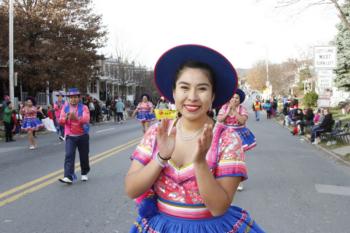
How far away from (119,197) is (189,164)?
17.6 ft

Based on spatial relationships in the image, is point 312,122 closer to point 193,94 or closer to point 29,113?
point 29,113

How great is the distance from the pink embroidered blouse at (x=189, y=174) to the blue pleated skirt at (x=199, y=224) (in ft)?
0.11

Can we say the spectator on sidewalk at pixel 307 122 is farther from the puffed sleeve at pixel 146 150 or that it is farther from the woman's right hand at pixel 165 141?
the woman's right hand at pixel 165 141

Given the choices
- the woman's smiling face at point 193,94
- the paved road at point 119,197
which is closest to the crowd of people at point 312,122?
the paved road at point 119,197

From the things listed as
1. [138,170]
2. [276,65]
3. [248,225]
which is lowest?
[248,225]

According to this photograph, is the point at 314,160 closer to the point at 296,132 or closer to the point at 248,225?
the point at 296,132

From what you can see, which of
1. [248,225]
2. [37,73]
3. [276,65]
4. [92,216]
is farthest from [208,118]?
[276,65]

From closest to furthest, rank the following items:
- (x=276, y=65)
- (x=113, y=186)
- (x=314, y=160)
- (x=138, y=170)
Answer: (x=138, y=170), (x=113, y=186), (x=314, y=160), (x=276, y=65)

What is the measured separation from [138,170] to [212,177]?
1.35 feet

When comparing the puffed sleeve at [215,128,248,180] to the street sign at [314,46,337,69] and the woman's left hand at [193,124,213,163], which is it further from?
the street sign at [314,46,337,69]

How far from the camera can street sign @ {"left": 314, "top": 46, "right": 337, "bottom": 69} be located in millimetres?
14656

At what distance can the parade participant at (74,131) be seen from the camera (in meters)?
8.57

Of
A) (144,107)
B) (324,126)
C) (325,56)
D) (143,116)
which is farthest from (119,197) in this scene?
(324,126)

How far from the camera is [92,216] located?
6.25 m
